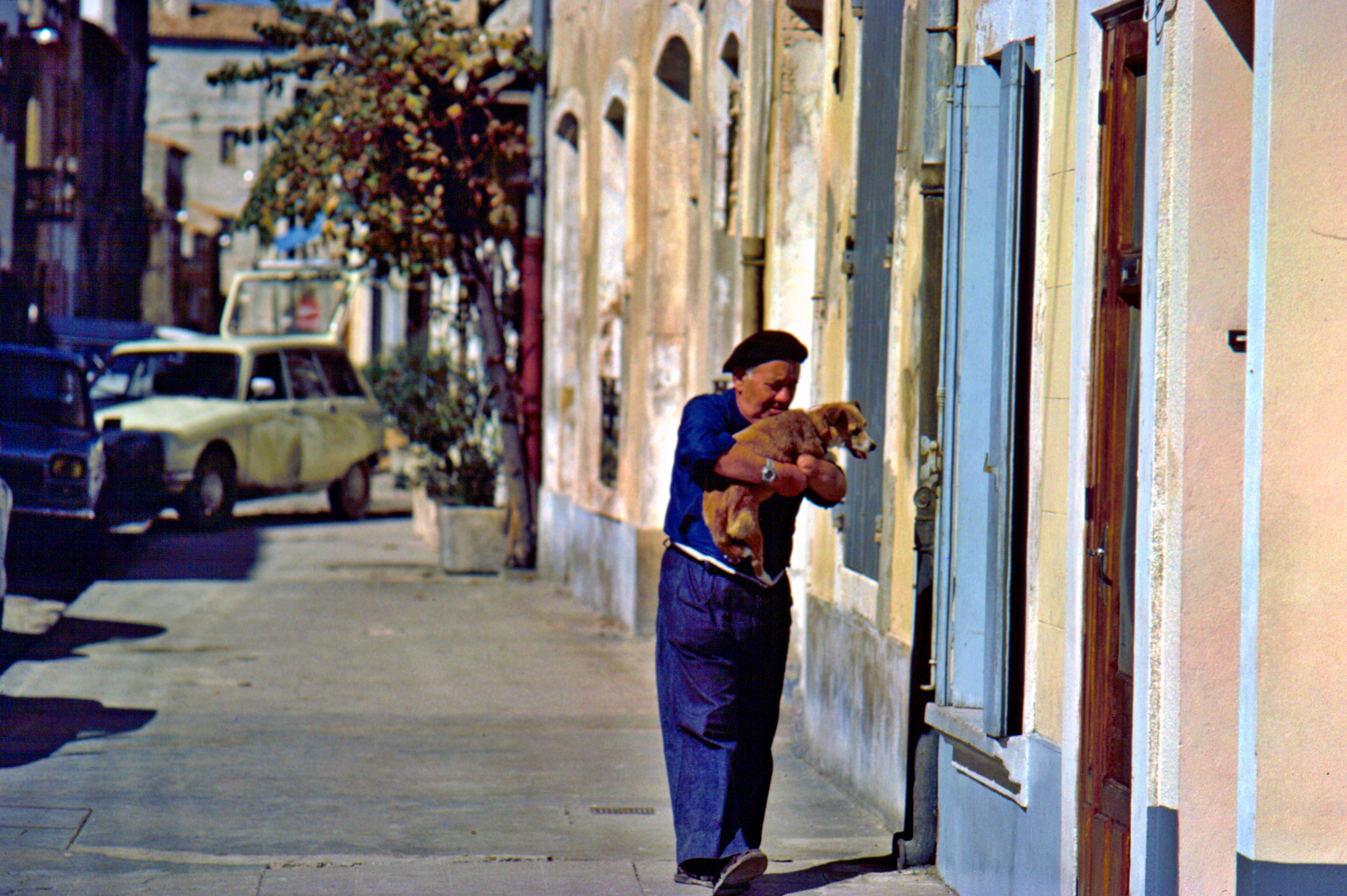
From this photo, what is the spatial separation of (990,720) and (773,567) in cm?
82

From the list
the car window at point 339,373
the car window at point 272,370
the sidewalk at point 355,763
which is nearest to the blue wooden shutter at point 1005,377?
the sidewalk at point 355,763

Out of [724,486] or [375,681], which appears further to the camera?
[375,681]

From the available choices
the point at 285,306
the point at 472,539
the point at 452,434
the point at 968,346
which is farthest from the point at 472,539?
the point at 285,306

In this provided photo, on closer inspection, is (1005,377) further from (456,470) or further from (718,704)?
(456,470)

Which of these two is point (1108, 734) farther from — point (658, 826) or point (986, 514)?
point (658, 826)

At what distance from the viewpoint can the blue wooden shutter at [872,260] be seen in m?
6.90

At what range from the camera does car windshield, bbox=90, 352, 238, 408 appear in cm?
1811

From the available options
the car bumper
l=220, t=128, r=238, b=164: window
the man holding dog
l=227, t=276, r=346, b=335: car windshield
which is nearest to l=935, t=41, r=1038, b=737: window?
the man holding dog

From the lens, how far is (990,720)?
5.21m

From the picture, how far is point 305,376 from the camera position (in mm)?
19094

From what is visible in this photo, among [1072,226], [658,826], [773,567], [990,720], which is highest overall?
[1072,226]

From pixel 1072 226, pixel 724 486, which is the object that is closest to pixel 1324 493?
pixel 1072 226

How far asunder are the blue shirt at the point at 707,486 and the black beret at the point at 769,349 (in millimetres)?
147

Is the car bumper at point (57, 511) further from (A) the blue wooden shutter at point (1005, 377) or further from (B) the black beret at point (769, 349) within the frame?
(A) the blue wooden shutter at point (1005, 377)
